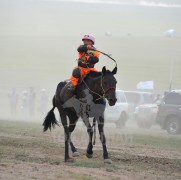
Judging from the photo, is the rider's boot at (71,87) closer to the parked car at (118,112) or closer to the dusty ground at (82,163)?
the dusty ground at (82,163)

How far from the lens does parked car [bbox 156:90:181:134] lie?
29.0m

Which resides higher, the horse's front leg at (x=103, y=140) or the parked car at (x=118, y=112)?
the parked car at (x=118, y=112)

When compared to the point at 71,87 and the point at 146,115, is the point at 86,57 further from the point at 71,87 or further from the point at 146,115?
the point at 146,115

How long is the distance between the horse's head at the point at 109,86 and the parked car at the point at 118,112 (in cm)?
1808

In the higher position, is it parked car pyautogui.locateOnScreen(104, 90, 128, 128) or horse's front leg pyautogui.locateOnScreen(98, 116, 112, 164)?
parked car pyautogui.locateOnScreen(104, 90, 128, 128)

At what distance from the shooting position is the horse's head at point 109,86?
1284 centimetres

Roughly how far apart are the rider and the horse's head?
0.73 m

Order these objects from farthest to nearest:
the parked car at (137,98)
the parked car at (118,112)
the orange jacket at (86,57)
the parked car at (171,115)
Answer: the parked car at (137,98)
the parked car at (118,112)
the parked car at (171,115)
the orange jacket at (86,57)

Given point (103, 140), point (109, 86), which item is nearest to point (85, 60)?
point (109, 86)

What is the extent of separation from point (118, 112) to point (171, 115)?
155 inches

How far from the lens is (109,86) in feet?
42.8

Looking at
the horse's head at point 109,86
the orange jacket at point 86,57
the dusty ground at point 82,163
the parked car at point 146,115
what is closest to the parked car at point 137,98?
the parked car at point 146,115

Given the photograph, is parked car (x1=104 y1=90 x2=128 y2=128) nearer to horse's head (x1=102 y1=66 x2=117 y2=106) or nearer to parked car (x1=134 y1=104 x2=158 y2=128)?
parked car (x1=134 y1=104 x2=158 y2=128)

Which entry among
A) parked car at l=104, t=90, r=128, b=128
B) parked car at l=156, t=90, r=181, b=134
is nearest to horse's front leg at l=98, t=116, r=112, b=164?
parked car at l=156, t=90, r=181, b=134
